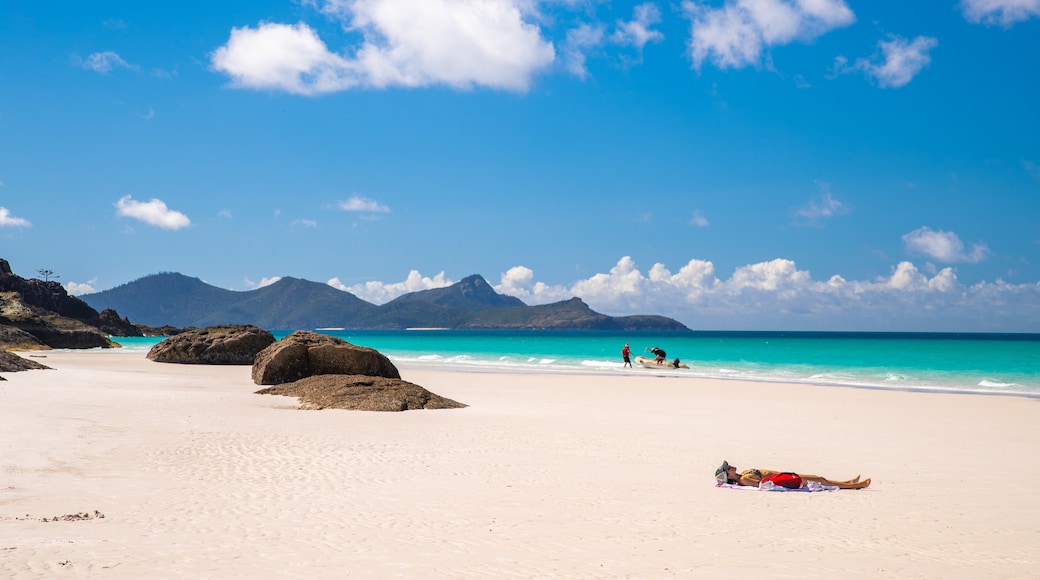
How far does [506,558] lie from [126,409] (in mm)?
14070

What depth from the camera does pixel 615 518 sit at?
8.28 meters

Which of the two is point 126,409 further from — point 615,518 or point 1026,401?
Result: point 1026,401

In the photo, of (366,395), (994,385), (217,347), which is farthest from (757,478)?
(217,347)

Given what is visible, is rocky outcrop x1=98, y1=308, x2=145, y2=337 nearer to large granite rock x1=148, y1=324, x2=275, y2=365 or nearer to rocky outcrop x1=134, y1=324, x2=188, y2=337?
rocky outcrop x1=134, y1=324, x2=188, y2=337

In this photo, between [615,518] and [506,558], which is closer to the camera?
[506,558]

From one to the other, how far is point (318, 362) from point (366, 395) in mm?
5879

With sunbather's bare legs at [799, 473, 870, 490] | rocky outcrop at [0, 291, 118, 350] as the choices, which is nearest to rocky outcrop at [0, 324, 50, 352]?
rocky outcrop at [0, 291, 118, 350]

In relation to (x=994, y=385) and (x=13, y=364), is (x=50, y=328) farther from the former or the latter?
(x=994, y=385)

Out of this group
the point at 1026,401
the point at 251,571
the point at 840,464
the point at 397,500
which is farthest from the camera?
the point at 1026,401

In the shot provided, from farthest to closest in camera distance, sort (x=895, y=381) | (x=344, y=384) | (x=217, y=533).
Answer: (x=895, y=381)
(x=344, y=384)
(x=217, y=533)

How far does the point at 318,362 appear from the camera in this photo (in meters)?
24.4

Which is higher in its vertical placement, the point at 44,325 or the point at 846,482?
the point at 44,325

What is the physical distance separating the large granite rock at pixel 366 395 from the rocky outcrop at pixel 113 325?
375 feet

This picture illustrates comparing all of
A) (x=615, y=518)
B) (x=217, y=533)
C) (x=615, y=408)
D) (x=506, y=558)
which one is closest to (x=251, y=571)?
(x=217, y=533)
